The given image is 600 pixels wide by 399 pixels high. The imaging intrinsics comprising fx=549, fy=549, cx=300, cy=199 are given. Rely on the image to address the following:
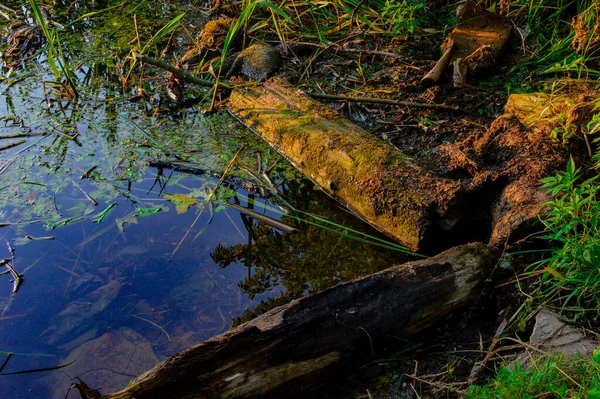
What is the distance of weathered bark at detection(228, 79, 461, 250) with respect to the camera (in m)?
2.95

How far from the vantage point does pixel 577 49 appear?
12.3ft

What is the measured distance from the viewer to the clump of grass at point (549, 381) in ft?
6.05

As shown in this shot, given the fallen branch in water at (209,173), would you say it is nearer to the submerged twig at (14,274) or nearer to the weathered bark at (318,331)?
the submerged twig at (14,274)

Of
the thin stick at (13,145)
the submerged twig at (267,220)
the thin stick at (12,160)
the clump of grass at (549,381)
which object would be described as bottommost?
the clump of grass at (549,381)

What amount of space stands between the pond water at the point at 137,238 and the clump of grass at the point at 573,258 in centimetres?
89

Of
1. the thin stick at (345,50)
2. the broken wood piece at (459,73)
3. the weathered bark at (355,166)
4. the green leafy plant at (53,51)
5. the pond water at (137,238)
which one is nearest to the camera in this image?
the pond water at (137,238)

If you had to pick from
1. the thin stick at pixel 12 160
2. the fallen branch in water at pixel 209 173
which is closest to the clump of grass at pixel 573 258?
the fallen branch in water at pixel 209 173

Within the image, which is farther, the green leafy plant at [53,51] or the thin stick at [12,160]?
the thin stick at [12,160]

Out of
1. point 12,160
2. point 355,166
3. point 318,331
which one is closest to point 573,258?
point 318,331

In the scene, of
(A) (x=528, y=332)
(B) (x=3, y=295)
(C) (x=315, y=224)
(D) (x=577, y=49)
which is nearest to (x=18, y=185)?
(B) (x=3, y=295)

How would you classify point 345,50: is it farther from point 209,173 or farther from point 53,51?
point 53,51

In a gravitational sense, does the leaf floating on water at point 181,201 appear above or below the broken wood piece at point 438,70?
below

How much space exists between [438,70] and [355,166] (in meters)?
1.53

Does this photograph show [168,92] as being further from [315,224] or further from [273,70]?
[315,224]
